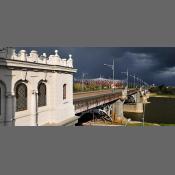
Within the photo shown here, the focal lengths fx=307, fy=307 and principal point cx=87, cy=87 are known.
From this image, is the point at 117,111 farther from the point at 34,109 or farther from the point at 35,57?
the point at 35,57

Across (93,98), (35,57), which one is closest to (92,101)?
(93,98)

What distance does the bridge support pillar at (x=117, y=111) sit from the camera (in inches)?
371

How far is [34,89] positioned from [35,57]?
34.0 inches

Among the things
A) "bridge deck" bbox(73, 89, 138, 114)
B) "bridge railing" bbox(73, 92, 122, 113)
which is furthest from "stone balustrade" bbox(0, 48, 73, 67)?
"bridge railing" bbox(73, 92, 122, 113)

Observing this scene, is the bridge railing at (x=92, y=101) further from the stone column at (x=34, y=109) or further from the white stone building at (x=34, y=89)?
the stone column at (x=34, y=109)

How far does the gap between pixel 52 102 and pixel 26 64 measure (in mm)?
1531

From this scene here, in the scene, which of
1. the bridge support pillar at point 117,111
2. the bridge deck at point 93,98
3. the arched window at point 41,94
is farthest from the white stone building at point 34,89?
the bridge support pillar at point 117,111

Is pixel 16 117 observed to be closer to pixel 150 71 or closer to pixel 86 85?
pixel 86 85

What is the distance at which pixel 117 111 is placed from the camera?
9.77m

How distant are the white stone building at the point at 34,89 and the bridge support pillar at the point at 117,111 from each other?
1299 mm

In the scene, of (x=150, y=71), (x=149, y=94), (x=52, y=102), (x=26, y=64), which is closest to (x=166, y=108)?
(x=149, y=94)

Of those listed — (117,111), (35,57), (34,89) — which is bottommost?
(117,111)

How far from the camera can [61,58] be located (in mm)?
9047

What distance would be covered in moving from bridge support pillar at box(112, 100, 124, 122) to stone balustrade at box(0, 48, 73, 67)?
203cm
